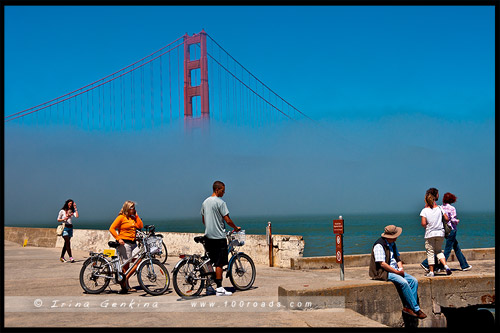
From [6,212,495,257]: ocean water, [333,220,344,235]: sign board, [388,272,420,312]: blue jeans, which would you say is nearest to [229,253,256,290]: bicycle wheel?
[333,220,344,235]: sign board

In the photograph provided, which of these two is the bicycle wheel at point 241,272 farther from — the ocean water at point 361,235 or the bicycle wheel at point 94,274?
the ocean water at point 361,235

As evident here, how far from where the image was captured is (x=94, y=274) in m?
8.13

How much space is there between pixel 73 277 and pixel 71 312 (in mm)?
3934

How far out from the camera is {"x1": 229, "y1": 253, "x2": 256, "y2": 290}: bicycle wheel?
27.2ft

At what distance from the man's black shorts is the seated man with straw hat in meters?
2.06

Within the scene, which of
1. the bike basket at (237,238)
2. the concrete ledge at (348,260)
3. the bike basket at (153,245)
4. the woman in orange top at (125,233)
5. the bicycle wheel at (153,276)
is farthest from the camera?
the concrete ledge at (348,260)

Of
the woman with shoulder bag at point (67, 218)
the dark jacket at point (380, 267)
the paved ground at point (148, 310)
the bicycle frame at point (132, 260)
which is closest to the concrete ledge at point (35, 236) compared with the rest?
the woman with shoulder bag at point (67, 218)

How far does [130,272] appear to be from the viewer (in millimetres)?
8055

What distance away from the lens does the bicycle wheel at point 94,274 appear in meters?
8.16

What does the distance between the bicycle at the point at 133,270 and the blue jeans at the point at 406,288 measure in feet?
10.4

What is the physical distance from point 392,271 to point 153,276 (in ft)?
10.8

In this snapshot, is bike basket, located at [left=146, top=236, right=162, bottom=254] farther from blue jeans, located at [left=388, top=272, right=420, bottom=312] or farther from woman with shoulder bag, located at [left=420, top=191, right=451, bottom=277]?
woman with shoulder bag, located at [left=420, top=191, right=451, bottom=277]
